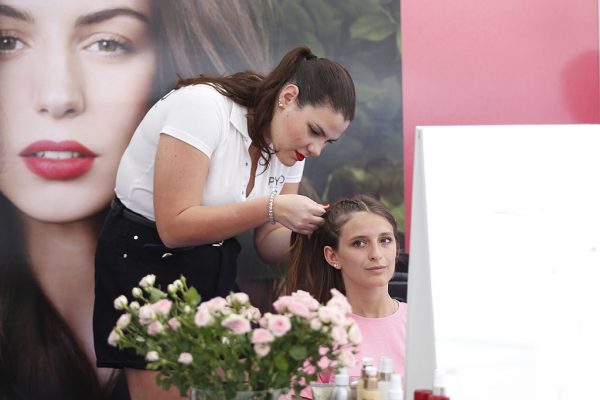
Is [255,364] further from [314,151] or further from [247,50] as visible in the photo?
[247,50]

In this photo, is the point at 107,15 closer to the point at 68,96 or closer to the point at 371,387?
the point at 68,96

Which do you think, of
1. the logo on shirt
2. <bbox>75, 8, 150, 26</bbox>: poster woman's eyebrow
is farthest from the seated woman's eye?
the logo on shirt

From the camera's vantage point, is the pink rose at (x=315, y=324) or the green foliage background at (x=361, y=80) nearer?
the pink rose at (x=315, y=324)

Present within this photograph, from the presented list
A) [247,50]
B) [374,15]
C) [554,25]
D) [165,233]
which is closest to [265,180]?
[165,233]

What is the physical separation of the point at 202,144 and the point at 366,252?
60 cm

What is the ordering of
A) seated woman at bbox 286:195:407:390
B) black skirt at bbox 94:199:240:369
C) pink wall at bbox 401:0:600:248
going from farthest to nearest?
pink wall at bbox 401:0:600:248 → seated woman at bbox 286:195:407:390 → black skirt at bbox 94:199:240:369

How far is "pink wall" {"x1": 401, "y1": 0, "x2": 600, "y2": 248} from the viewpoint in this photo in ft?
10.7

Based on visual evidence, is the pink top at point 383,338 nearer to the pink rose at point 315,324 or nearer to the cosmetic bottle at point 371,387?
the cosmetic bottle at point 371,387

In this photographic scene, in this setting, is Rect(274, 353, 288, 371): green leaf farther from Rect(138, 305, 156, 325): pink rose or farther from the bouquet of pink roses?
Rect(138, 305, 156, 325): pink rose

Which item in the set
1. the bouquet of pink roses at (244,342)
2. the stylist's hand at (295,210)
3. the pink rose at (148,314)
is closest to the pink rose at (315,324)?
the bouquet of pink roses at (244,342)

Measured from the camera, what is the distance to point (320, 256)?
2.64 meters

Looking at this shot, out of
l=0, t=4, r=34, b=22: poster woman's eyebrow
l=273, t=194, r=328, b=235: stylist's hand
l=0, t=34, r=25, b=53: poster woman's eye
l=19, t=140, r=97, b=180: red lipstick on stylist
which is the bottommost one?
l=273, t=194, r=328, b=235: stylist's hand

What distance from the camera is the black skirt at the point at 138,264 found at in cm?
238

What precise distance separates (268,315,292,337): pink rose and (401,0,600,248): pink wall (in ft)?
6.26
